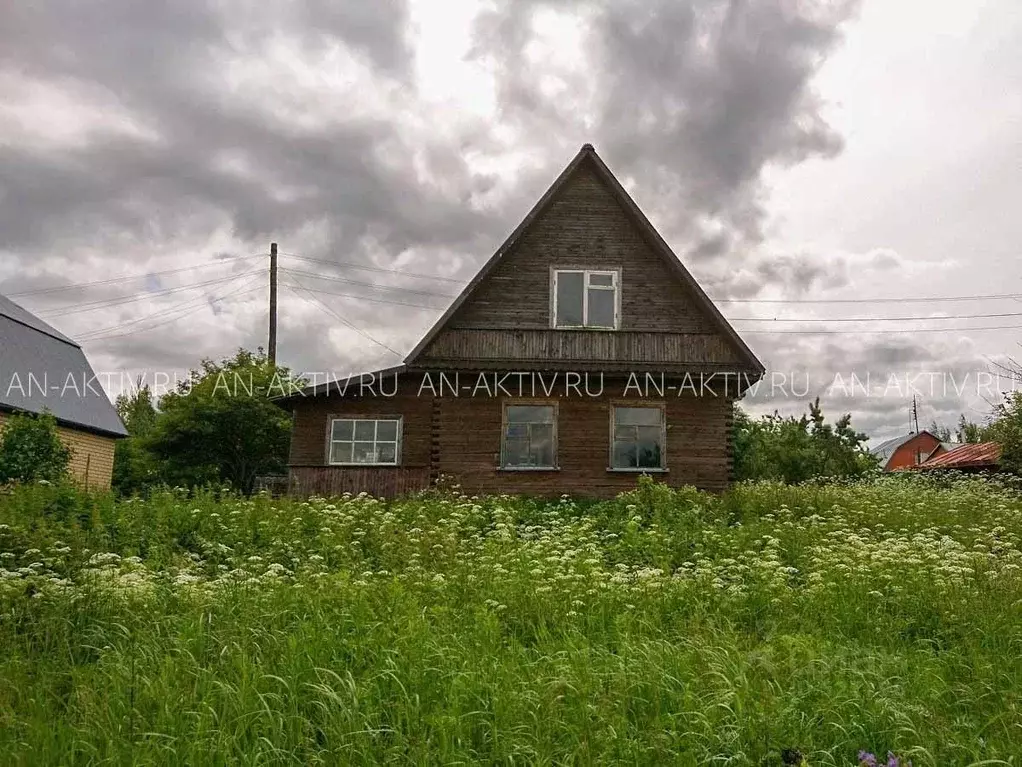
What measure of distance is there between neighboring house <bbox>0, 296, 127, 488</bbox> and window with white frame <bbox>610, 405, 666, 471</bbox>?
18.3m

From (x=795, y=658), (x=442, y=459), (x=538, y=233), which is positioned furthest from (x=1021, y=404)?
(x=795, y=658)

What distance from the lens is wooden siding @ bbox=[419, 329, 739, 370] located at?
1736cm

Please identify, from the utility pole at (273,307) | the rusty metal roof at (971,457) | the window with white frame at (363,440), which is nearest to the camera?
the window with white frame at (363,440)

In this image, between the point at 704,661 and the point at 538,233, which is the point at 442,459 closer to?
the point at 538,233

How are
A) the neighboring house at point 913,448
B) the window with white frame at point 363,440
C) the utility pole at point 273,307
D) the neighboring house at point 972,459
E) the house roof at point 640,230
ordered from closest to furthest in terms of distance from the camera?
the house roof at point 640,230 → the window with white frame at point 363,440 → the utility pole at point 273,307 → the neighboring house at point 972,459 → the neighboring house at point 913,448

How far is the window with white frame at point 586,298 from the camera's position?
17.8 metres

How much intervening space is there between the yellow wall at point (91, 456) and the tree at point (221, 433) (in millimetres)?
2397

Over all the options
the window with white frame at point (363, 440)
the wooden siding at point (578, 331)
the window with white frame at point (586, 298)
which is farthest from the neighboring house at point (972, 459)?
the window with white frame at point (363, 440)

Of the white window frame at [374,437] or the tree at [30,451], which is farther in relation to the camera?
the white window frame at [374,437]

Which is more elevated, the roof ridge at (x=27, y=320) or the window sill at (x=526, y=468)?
the roof ridge at (x=27, y=320)

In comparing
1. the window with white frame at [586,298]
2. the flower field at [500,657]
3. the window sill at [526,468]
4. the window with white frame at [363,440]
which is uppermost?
the window with white frame at [586,298]

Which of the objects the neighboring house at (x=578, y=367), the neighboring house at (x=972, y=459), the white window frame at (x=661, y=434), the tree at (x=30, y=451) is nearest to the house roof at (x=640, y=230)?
the neighboring house at (x=578, y=367)

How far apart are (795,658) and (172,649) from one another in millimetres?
4466

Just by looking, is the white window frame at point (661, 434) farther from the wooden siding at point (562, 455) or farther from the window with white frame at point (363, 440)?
the window with white frame at point (363, 440)
